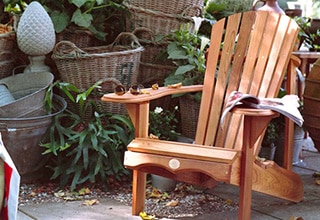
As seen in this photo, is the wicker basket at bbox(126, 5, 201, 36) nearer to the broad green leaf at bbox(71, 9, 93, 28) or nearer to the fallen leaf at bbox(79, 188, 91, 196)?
the broad green leaf at bbox(71, 9, 93, 28)

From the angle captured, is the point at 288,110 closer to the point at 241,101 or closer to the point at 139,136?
the point at 241,101

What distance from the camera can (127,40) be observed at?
12.4ft

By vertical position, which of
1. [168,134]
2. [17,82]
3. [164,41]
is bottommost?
[168,134]

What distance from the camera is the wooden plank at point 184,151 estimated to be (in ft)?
7.69

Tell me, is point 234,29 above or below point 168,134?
above

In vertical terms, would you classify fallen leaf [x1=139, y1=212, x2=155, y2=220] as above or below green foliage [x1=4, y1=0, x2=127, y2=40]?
below

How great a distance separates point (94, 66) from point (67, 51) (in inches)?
8.6

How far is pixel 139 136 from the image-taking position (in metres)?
2.66

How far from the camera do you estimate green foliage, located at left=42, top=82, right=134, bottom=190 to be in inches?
125

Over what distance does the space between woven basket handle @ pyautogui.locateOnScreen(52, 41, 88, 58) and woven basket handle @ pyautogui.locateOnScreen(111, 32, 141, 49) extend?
1.28 ft

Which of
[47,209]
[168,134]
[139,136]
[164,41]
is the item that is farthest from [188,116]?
[47,209]

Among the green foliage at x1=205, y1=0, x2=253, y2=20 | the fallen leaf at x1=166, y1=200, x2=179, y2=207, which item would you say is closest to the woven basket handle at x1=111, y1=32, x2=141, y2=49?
the green foliage at x1=205, y1=0, x2=253, y2=20

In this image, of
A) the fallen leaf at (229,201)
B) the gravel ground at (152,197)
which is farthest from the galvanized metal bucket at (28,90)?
the fallen leaf at (229,201)

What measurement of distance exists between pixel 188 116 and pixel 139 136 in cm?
86
